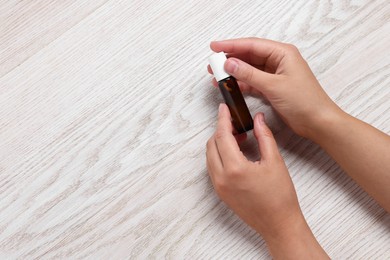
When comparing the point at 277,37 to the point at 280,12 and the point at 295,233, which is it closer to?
the point at 280,12

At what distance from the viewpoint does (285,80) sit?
0.64m

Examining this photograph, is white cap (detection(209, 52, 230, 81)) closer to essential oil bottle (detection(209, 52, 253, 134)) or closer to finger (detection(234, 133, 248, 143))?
essential oil bottle (detection(209, 52, 253, 134))

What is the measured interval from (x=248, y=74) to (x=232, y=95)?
40mm

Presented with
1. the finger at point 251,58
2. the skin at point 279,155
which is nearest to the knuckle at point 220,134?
the skin at point 279,155

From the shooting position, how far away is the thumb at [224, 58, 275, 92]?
612 mm

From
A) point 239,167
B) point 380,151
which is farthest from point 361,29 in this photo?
point 239,167

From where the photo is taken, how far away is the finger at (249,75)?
61cm

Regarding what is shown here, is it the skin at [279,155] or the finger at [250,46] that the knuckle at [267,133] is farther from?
the finger at [250,46]

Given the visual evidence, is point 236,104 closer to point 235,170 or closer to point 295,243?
point 235,170

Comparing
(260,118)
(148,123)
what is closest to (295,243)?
(260,118)

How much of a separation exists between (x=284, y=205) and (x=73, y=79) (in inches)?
15.5

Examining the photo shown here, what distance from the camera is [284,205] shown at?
632 mm

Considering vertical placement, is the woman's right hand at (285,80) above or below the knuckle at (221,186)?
above

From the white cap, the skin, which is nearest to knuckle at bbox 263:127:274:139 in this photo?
the skin
